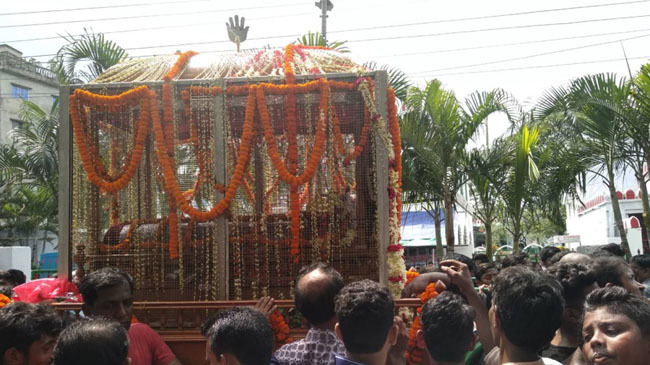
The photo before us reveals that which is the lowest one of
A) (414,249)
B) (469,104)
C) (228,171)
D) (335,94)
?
(414,249)

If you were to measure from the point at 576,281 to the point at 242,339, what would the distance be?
1924 mm

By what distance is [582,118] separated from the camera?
29.4 ft

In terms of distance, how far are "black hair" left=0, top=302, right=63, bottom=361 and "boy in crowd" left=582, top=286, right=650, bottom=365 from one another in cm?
246

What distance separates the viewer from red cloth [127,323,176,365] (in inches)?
139

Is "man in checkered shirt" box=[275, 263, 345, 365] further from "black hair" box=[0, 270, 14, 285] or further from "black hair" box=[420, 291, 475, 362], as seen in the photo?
"black hair" box=[0, 270, 14, 285]

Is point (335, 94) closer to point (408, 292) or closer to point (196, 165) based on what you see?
point (196, 165)

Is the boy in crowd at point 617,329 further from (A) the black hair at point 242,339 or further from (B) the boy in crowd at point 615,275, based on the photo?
(A) the black hair at point 242,339

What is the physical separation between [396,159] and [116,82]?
2750 mm

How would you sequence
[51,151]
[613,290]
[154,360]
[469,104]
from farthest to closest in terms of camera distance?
[51,151]
[469,104]
[154,360]
[613,290]

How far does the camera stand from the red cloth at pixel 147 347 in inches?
139

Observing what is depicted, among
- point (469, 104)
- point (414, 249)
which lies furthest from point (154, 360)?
point (414, 249)

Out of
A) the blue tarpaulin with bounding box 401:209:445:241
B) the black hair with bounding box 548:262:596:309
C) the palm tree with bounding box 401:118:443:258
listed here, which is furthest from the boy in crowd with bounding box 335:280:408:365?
the blue tarpaulin with bounding box 401:209:445:241

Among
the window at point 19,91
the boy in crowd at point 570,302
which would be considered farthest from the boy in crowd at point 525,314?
the window at point 19,91

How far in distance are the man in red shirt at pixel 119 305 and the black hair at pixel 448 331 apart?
6.50 ft
